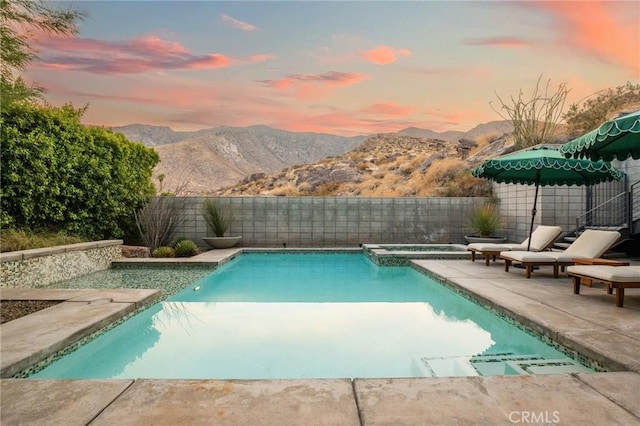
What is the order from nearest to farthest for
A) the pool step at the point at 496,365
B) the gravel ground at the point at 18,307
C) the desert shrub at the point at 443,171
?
the pool step at the point at 496,365, the gravel ground at the point at 18,307, the desert shrub at the point at 443,171

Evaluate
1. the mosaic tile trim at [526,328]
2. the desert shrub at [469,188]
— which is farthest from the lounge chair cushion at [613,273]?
the desert shrub at [469,188]

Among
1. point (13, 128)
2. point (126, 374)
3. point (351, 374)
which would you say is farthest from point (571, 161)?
point (13, 128)

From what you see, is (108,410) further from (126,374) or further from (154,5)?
(154,5)

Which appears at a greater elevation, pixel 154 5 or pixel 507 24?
pixel 154 5

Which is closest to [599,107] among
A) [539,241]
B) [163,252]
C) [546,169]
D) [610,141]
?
[546,169]

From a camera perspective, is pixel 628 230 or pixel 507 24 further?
pixel 507 24

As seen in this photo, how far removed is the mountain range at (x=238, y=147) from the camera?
35219 millimetres

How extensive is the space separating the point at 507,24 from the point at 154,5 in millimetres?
9496

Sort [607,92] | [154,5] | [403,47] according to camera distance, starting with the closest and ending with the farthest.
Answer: [154,5] → [403,47] → [607,92]

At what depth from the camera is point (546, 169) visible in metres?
6.32

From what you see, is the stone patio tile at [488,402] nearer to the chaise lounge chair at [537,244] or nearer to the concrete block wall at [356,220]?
the chaise lounge chair at [537,244]

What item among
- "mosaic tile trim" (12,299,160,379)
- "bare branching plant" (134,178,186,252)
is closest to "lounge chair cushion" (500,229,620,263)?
"mosaic tile trim" (12,299,160,379)

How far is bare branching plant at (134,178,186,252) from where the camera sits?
8.42 metres

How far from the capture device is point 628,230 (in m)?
7.18
